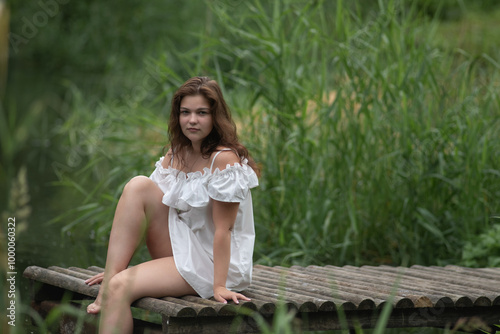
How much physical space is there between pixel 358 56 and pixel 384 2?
1.46 feet

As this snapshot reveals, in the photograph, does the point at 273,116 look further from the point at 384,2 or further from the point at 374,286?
the point at 374,286

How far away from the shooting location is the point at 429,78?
16.3 feet

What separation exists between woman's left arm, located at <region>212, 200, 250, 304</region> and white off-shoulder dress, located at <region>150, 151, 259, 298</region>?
5 cm

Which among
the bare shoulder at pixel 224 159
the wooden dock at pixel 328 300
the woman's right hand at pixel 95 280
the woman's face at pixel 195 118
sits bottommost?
the wooden dock at pixel 328 300

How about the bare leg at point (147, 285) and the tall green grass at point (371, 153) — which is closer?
the bare leg at point (147, 285)

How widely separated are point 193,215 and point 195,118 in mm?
373

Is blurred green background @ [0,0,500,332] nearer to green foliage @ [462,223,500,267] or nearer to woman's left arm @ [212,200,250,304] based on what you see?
green foliage @ [462,223,500,267]

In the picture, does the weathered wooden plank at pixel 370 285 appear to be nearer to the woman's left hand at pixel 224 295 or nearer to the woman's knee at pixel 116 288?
the woman's left hand at pixel 224 295

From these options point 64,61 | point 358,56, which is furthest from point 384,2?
point 64,61

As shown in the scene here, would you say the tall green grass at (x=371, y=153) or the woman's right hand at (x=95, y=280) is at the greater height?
the tall green grass at (x=371, y=153)

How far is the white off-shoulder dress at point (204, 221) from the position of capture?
3.00 metres

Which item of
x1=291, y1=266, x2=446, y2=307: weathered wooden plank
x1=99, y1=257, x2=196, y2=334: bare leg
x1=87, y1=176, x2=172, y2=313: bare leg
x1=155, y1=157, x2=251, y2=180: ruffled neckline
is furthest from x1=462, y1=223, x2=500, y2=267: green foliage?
x1=87, y1=176, x2=172, y2=313: bare leg

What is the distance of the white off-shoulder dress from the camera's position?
3.00m

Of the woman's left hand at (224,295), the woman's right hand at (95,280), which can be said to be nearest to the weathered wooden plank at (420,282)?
the woman's left hand at (224,295)
